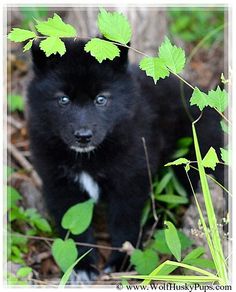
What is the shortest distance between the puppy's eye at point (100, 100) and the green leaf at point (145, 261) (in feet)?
3.26

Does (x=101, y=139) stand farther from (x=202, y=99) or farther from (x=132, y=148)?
(x=202, y=99)

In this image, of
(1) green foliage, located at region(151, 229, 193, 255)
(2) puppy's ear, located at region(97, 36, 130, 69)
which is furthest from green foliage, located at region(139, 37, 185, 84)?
(1) green foliage, located at region(151, 229, 193, 255)

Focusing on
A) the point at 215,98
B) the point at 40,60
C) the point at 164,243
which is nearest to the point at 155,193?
the point at 164,243

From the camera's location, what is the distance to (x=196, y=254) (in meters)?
3.29

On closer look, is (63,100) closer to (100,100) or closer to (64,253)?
(100,100)

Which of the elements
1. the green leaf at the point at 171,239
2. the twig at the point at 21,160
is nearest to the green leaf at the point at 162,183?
the twig at the point at 21,160

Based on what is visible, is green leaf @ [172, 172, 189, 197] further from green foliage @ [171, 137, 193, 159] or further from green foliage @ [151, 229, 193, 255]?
green foliage @ [151, 229, 193, 255]

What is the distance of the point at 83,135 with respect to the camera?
388cm

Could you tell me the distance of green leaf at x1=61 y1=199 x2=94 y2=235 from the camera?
386 centimetres

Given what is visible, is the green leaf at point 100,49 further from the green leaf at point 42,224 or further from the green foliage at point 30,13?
the green foliage at point 30,13

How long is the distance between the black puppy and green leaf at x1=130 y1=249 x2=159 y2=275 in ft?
1.53

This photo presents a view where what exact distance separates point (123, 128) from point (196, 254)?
120cm

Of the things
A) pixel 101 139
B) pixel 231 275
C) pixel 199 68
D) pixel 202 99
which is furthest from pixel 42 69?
pixel 199 68

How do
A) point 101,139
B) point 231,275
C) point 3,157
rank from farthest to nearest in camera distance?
point 3,157
point 101,139
point 231,275
